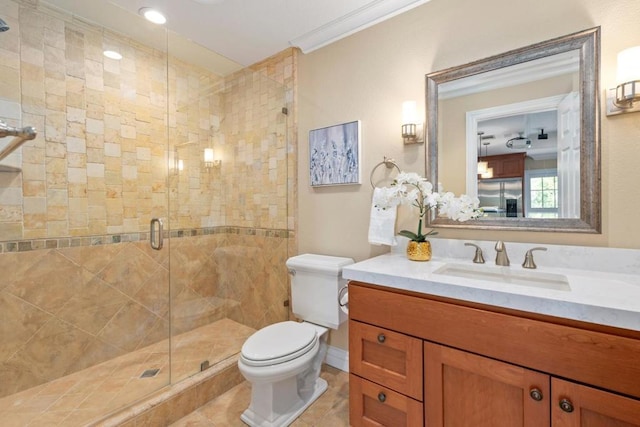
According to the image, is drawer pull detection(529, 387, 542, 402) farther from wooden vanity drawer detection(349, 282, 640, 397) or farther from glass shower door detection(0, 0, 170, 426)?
glass shower door detection(0, 0, 170, 426)

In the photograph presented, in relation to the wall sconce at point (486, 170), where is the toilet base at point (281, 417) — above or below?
below

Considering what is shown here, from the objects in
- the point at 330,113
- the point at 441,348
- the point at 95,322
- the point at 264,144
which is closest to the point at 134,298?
the point at 95,322

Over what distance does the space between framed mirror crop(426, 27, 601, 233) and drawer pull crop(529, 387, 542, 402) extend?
74 cm

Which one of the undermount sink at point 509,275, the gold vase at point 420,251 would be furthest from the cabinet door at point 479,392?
the gold vase at point 420,251

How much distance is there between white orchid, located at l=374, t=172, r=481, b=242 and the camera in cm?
142

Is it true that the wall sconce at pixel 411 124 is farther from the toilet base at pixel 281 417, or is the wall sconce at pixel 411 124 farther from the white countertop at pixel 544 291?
the toilet base at pixel 281 417

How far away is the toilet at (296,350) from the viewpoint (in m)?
1.39

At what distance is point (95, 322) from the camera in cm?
194

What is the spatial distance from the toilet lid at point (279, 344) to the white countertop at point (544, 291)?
514 millimetres

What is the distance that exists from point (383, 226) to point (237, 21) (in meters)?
1.67

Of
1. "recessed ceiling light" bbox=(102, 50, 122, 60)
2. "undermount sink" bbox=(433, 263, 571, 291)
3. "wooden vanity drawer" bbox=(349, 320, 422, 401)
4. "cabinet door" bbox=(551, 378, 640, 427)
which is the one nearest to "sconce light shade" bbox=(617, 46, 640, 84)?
"undermount sink" bbox=(433, 263, 571, 291)

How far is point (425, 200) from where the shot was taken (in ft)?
4.87

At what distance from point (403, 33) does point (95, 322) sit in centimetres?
276

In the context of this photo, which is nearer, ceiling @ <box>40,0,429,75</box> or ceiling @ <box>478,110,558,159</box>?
ceiling @ <box>478,110,558,159</box>
